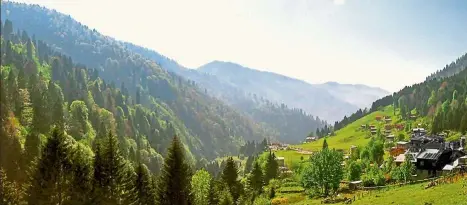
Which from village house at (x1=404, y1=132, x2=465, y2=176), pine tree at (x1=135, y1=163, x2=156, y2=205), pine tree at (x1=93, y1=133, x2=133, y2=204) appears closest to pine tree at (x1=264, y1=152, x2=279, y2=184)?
village house at (x1=404, y1=132, x2=465, y2=176)

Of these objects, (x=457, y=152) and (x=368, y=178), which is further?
(x=457, y=152)

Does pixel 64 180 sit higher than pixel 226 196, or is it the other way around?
pixel 64 180

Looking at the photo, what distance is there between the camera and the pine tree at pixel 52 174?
50.4 meters

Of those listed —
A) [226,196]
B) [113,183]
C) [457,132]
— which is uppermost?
[457,132]

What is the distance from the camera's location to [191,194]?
214ft

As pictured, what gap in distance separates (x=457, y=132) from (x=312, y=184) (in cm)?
8747

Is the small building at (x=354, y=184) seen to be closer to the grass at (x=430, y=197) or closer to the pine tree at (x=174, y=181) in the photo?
the grass at (x=430, y=197)

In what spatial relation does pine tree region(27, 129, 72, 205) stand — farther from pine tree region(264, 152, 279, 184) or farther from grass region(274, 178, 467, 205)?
pine tree region(264, 152, 279, 184)

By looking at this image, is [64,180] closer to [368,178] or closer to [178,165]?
[178,165]

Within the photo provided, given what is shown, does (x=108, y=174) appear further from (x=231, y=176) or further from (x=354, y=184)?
(x=354, y=184)

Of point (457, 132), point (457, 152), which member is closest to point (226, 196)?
point (457, 152)

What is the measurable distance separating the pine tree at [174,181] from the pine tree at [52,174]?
49.8ft

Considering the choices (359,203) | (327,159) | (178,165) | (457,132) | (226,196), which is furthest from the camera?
(457,132)

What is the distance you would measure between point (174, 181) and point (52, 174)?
58.5 feet
